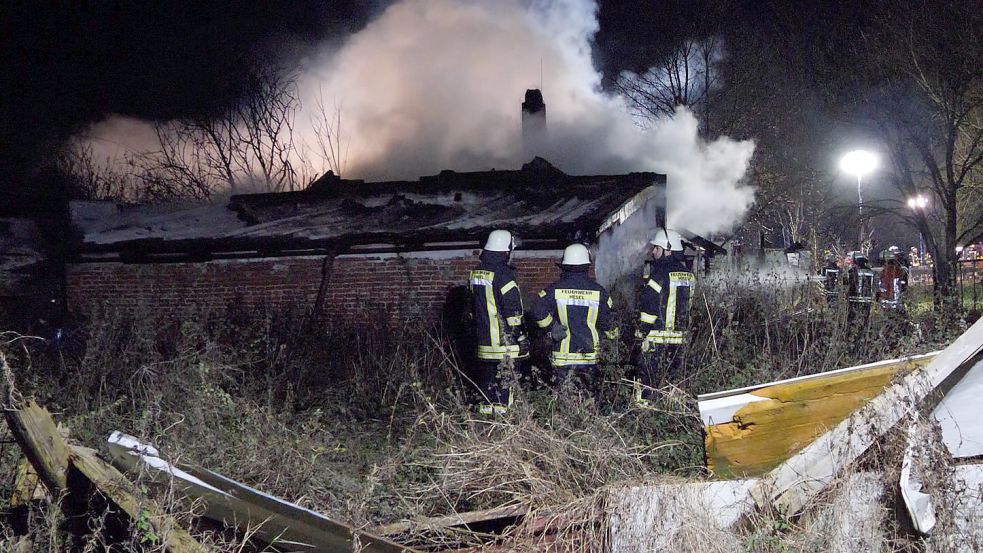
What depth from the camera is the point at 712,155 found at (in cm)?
2152

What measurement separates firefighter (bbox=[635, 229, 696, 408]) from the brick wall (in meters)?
3.47

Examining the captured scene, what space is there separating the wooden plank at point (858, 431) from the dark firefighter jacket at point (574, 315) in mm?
2525

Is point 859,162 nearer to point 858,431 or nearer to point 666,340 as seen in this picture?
point 666,340

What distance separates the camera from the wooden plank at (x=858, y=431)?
3365mm

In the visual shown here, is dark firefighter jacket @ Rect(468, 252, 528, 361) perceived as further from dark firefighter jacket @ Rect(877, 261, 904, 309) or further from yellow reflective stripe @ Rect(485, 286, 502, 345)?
dark firefighter jacket @ Rect(877, 261, 904, 309)

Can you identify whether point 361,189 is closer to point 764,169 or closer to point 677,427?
point 677,427

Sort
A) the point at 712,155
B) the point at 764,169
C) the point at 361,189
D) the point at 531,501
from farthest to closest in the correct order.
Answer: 1. the point at 764,169
2. the point at 712,155
3. the point at 361,189
4. the point at 531,501

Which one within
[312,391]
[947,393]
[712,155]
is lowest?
[312,391]

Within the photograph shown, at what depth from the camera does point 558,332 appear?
5.97 m

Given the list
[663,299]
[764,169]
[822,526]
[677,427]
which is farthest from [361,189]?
[764,169]

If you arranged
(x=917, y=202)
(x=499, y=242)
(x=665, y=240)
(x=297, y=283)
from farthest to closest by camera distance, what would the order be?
(x=917, y=202) → (x=297, y=283) → (x=665, y=240) → (x=499, y=242)

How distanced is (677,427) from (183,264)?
888 centimetres

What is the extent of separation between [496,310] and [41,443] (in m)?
3.74

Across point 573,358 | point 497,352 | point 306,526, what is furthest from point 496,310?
point 306,526
